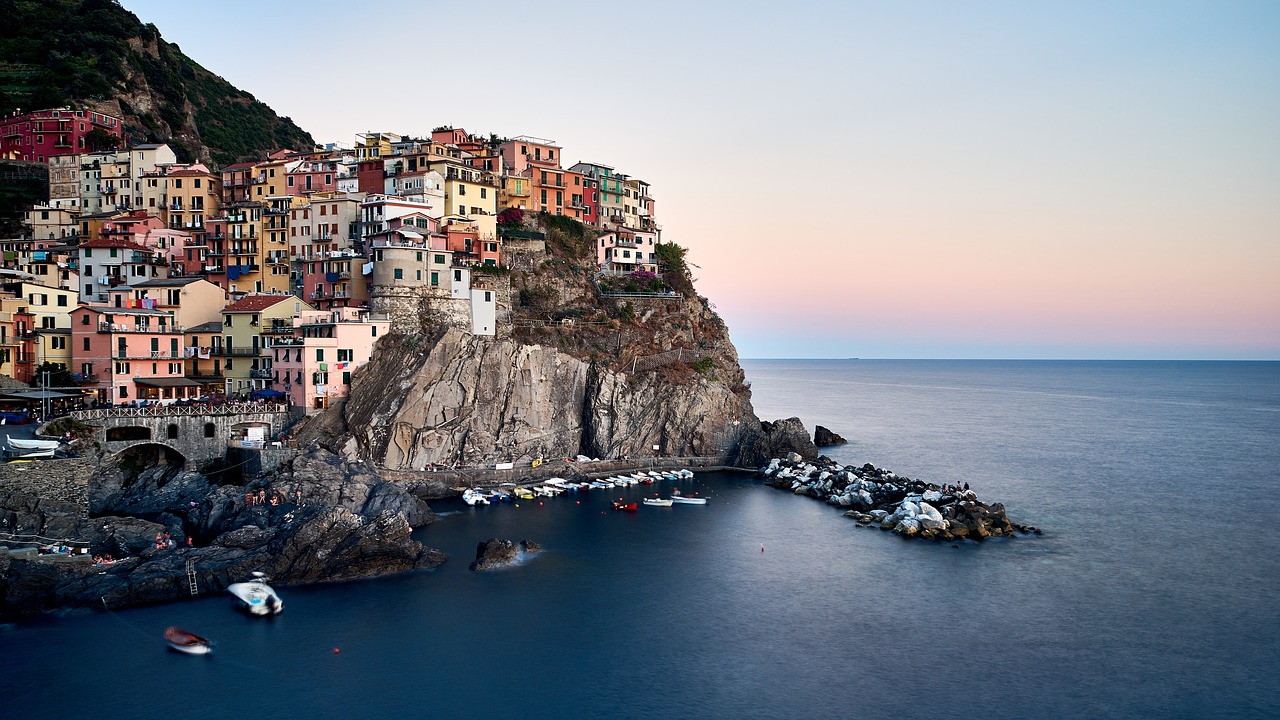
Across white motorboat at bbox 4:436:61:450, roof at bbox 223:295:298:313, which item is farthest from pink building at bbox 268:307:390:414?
white motorboat at bbox 4:436:61:450

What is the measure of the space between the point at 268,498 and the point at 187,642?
535 inches

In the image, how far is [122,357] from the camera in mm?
53375

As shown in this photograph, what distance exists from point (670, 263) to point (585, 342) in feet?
63.8

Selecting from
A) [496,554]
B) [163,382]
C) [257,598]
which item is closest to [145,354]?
[163,382]

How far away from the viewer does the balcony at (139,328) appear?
53.1m

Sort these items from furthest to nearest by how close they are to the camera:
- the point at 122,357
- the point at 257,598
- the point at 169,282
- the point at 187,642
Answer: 1. the point at 169,282
2. the point at 122,357
3. the point at 257,598
4. the point at 187,642

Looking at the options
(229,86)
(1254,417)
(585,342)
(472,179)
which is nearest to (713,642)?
(585,342)

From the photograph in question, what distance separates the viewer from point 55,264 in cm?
→ 6331

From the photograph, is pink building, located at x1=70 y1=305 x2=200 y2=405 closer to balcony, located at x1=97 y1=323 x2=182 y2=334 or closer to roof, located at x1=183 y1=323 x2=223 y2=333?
balcony, located at x1=97 y1=323 x2=182 y2=334

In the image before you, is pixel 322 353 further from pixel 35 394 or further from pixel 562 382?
pixel 562 382

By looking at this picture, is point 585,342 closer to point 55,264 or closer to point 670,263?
point 670,263

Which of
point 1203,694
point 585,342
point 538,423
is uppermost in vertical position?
point 585,342

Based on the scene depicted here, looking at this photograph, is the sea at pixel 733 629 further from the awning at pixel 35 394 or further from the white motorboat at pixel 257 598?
the awning at pixel 35 394

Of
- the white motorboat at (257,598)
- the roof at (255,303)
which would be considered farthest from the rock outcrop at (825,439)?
the white motorboat at (257,598)
